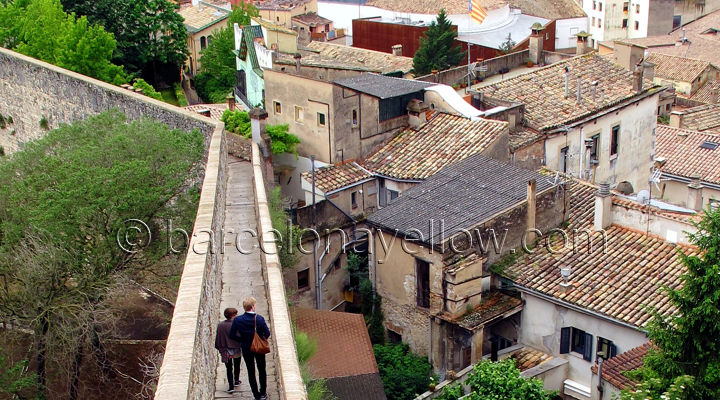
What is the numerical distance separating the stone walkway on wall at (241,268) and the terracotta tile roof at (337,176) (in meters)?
1.61

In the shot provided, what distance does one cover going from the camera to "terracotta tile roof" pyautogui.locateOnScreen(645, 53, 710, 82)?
43.5 meters

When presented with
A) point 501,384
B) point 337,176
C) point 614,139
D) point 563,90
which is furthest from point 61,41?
point 501,384

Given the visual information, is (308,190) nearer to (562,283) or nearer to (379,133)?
(379,133)

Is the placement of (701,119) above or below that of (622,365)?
below

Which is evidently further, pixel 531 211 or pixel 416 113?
pixel 416 113

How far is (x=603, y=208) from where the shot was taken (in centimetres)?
2008

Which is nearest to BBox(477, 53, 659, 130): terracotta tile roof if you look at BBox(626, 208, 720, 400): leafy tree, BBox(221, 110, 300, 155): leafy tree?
BBox(221, 110, 300, 155): leafy tree

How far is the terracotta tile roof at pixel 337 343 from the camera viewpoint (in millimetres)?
16438

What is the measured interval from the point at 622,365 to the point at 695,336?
258 centimetres

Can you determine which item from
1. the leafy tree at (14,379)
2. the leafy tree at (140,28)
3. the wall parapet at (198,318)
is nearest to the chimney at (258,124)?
the wall parapet at (198,318)

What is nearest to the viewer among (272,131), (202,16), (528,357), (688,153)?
(528,357)

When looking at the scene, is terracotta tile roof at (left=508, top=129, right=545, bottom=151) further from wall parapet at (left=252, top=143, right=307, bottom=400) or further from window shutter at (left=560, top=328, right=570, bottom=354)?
wall parapet at (left=252, top=143, right=307, bottom=400)

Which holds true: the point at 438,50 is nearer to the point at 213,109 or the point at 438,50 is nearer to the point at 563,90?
the point at 563,90

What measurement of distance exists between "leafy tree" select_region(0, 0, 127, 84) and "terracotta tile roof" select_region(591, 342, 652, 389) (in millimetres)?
18812
